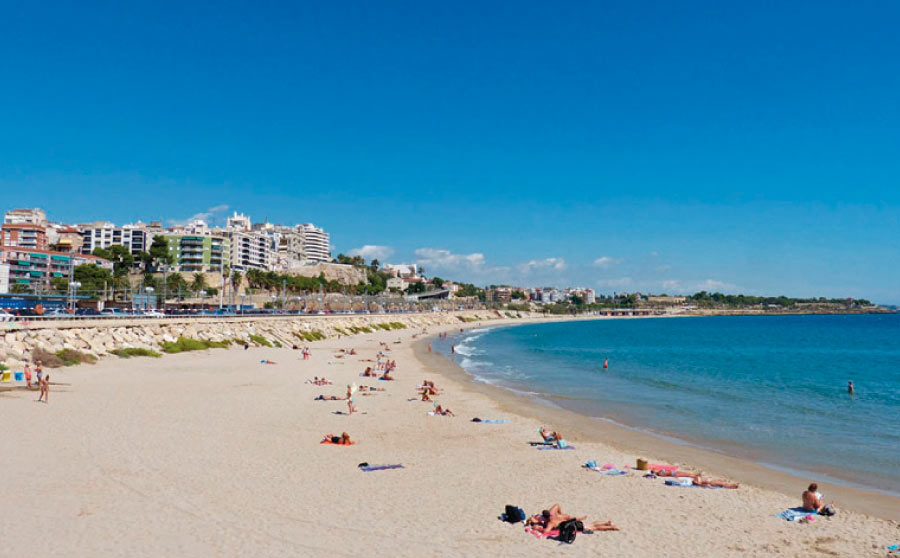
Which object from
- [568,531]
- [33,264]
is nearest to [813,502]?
[568,531]

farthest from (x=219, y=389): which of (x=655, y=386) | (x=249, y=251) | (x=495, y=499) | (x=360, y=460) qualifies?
(x=249, y=251)

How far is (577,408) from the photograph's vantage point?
79.9ft

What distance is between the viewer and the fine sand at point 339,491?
29.7ft

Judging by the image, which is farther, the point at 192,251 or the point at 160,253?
the point at 192,251

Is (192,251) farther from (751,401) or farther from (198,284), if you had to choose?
(751,401)

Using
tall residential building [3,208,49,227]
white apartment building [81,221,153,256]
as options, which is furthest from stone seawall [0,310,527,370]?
tall residential building [3,208,49,227]

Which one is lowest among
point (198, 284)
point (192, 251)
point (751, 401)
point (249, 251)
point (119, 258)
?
point (751, 401)

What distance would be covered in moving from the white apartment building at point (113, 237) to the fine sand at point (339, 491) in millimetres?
135032

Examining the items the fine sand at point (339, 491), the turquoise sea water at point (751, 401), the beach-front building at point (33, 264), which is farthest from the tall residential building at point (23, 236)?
the fine sand at point (339, 491)

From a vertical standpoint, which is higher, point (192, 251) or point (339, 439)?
point (192, 251)

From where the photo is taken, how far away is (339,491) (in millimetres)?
11648

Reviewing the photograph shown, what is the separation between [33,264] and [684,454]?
4633 inches

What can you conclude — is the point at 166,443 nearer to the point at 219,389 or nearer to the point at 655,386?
the point at 219,389

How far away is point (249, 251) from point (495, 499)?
150 m
